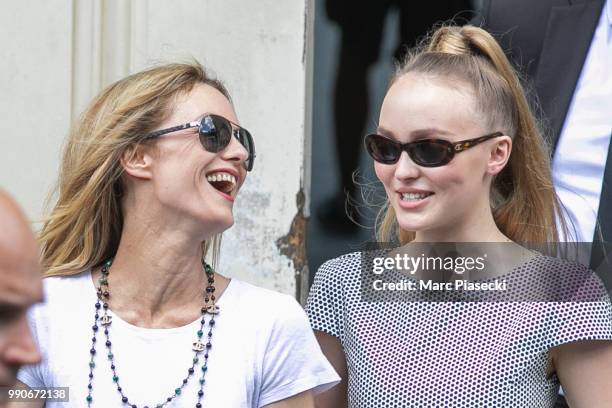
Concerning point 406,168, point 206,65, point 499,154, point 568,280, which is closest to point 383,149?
point 406,168

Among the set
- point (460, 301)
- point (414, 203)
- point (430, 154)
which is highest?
point (430, 154)

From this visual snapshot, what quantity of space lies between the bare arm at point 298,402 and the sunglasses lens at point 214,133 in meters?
0.58

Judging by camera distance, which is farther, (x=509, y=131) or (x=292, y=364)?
(x=509, y=131)

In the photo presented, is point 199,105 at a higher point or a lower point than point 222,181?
higher

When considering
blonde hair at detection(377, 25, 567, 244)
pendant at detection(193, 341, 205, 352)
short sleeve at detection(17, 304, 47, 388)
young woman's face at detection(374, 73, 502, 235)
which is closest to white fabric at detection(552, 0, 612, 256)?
blonde hair at detection(377, 25, 567, 244)

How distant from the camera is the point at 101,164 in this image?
2.59 metres

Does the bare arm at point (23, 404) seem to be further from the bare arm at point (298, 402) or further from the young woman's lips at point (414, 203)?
the young woman's lips at point (414, 203)

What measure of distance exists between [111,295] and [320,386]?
0.52 m

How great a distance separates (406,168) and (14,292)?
5.25ft

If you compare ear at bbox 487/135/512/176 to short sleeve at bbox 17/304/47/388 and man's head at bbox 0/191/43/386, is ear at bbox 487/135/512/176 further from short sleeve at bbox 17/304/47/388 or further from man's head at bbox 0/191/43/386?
man's head at bbox 0/191/43/386

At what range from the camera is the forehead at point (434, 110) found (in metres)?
2.57

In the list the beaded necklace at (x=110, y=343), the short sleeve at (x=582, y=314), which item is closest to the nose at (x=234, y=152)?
the beaded necklace at (x=110, y=343)

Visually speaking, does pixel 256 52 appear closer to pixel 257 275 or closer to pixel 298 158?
pixel 298 158

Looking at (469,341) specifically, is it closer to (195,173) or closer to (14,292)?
(195,173)
